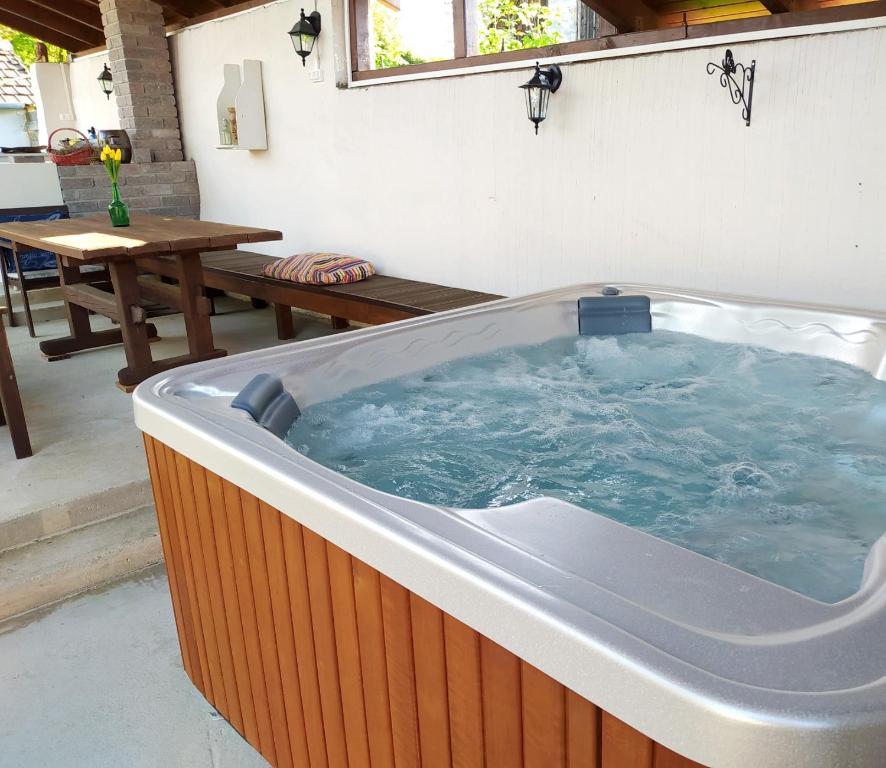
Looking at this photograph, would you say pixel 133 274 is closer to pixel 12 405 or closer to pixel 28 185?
pixel 12 405

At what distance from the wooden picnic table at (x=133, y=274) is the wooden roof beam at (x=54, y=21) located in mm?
4103

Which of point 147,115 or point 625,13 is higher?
point 625,13

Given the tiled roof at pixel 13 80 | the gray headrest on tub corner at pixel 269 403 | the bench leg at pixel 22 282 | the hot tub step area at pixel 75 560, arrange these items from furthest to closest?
the tiled roof at pixel 13 80
the bench leg at pixel 22 282
the hot tub step area at pixel 75 560
the gray headrest on tub corner at pixel 269 403

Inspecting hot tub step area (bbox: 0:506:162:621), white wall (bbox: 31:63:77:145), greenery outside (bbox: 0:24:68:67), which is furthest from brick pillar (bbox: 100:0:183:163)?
greenery outside (bbox: 0:24:68:67)

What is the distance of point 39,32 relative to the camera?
7.48 meters

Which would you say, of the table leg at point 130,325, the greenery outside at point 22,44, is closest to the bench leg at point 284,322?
the table leg at point 130,325

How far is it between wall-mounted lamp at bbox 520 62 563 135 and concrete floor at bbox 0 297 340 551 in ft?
6.05

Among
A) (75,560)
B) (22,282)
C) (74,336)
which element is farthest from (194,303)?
(75,560)

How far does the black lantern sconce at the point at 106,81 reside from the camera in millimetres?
6881

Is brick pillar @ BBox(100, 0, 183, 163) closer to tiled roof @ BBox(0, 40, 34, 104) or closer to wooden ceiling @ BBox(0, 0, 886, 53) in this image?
wooden ceiling @ BBox(0, 0, 886, 53)

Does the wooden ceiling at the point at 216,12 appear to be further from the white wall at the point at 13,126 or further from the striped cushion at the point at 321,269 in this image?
the white wall at the point at 13,126

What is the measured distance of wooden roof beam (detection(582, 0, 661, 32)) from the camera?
116 inches

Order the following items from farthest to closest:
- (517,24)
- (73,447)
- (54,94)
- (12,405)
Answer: (54,94) < (517,24) < (73,447) < (12,405)

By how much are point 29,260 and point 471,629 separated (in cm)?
453
